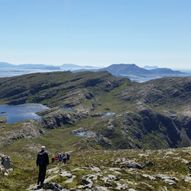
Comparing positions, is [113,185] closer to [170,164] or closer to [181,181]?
[181,181]

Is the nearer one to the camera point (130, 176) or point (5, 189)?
point (5, 189)

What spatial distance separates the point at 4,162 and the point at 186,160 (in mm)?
30882

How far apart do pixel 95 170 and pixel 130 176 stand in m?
3.86

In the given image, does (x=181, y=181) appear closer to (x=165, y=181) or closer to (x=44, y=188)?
(x=165, y=181)

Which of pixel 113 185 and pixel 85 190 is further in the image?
pixel 113 185

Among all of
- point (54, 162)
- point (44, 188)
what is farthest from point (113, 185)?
point (54, 162)

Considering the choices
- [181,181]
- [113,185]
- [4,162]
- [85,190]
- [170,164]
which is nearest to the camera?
[85,190]

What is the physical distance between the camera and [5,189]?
35.6 meters

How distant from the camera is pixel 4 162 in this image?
159 feet

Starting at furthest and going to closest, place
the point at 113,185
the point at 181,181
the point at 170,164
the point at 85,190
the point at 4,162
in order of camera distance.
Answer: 1. the point at 170,164
2. the point at 4,162
3. the point at 181,181
4. the point at 113,185
5. the point at 85,190

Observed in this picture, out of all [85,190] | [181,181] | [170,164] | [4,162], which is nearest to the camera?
[85,190]

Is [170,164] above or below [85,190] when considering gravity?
below

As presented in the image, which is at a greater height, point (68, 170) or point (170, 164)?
point (68, 170)

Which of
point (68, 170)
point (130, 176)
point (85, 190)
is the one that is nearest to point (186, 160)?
point (130, 176)
